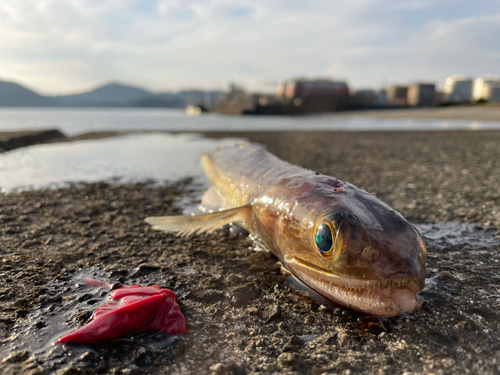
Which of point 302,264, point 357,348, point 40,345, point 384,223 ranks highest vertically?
point 384,223

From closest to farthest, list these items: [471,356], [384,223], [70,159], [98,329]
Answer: [471,356]
[98,329]
[384,223]
[70,159]

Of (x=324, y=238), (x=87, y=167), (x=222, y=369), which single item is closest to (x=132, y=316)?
(x=222, y=369)

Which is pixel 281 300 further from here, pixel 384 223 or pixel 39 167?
pixel 39 167

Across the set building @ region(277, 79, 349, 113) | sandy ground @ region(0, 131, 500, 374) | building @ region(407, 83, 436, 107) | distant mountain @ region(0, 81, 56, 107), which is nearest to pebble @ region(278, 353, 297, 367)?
sandy ground @ region(0, 131, 500, 374)

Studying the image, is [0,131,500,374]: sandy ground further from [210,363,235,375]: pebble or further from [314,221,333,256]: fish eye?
[314,221,333,256]: fish eye

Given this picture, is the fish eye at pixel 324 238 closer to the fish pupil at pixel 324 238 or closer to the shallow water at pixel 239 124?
the fish pupil at pixel 324 238

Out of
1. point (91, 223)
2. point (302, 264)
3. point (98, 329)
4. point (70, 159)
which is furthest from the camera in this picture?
point (70, 159)

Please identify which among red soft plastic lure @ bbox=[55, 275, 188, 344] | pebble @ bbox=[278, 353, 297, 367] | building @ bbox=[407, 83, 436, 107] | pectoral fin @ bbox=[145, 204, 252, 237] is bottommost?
pebble @ bbox=[278, 353, 297, 367]

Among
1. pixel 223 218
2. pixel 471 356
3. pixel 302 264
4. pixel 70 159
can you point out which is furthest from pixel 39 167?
pixel 471 356

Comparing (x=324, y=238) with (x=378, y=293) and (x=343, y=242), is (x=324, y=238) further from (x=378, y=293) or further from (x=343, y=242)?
(x=378, y=293)
